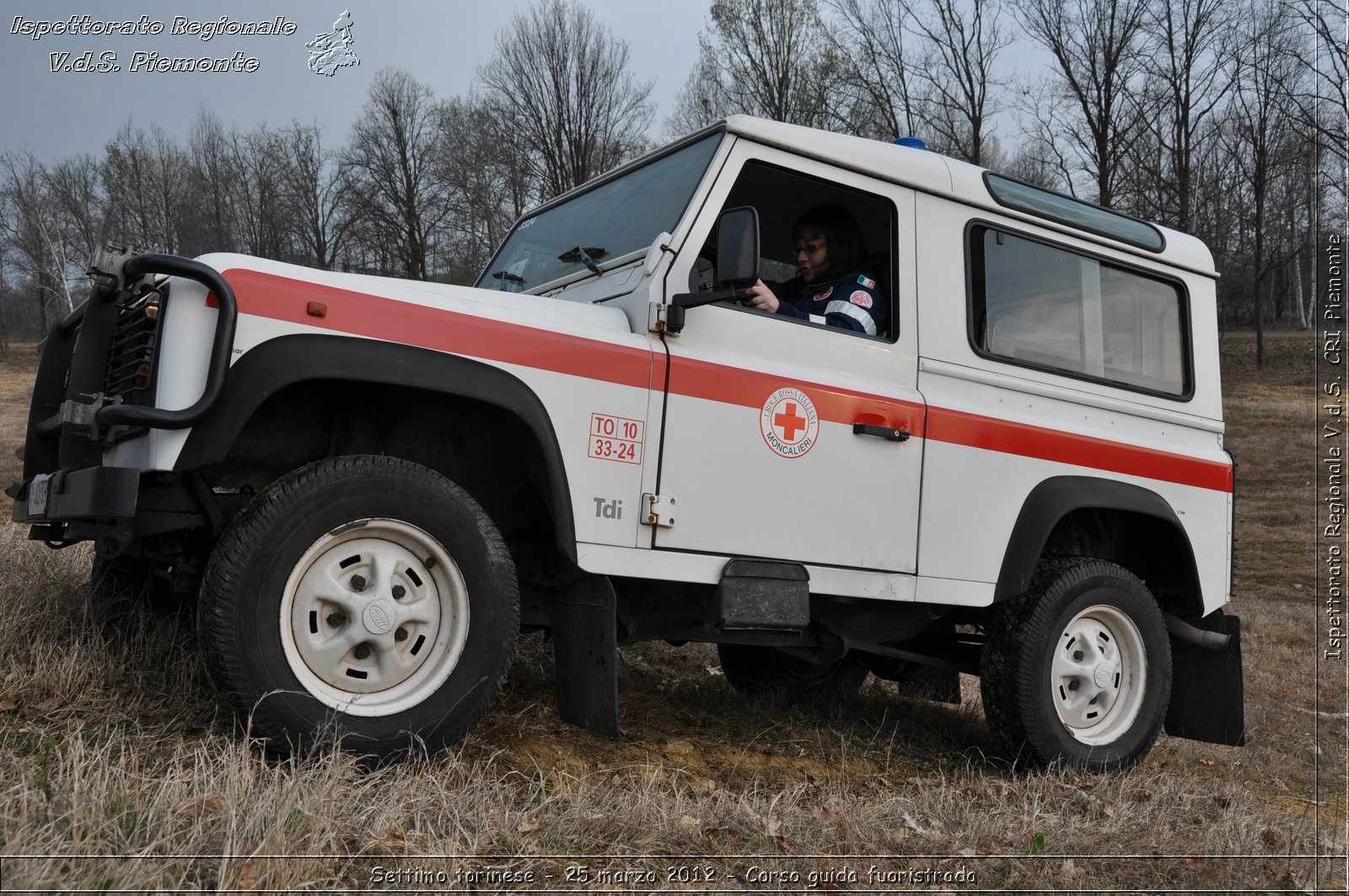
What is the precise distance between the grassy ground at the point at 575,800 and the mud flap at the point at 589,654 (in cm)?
20

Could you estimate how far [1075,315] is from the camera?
14.8ft

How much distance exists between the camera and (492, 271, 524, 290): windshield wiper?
4.43 metres

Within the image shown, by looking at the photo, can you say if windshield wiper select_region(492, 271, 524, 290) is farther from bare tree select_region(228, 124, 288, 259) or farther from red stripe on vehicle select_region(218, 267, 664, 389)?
bare tree select_region(228, 124, 288, 259)

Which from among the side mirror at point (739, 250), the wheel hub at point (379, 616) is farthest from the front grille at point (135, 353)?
the side mirror at point (739, 250)

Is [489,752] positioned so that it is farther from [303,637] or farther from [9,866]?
[9,866]

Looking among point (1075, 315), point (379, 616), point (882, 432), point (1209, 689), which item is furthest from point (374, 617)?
point (1209, 689)

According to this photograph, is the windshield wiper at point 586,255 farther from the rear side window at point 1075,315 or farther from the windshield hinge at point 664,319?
the rear side window at point 1075,315

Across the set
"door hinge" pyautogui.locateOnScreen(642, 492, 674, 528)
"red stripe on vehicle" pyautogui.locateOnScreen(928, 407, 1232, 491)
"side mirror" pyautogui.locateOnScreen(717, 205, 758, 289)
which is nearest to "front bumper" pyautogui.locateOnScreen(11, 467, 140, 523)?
"door hinge" pyautogui.locateOnScreen(642, 492, 674, 528)

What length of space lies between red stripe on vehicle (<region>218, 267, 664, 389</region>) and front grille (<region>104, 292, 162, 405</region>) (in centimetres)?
30

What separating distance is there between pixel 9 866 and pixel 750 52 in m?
23.7

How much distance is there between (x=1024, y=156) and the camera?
2567 centimetres

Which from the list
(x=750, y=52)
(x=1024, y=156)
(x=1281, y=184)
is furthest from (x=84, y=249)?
(x=1281, y=184)

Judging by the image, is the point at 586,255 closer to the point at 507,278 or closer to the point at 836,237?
the point at 507,278

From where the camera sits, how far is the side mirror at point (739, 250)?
3166mm
